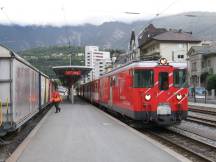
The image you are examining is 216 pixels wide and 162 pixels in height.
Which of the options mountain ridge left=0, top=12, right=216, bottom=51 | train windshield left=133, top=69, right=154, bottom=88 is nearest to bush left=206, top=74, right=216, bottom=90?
mountain ridge left=0, top=12, right=216, bottom=51

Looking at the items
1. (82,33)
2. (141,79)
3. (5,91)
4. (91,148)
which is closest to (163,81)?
(141,79)

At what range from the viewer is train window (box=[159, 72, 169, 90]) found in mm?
15984

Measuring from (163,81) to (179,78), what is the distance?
0.67m

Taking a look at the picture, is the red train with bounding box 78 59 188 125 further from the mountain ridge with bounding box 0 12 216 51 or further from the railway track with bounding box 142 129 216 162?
the mountain ridge with bounding box 0 12 216 51

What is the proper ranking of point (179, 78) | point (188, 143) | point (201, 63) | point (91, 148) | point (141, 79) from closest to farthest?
point (91, 148)
point (188, 143)
point (141, 79)
point (179, 78)
point (201, 63)

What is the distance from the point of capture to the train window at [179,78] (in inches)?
Answer: 638

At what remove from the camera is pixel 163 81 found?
16.0 meters

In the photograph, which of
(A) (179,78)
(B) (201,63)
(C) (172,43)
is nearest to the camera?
(A) (179,78)

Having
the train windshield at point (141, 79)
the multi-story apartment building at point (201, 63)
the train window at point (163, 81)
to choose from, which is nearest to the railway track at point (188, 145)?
the train window at point (163, 81)

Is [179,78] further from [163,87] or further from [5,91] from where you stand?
[5,91]

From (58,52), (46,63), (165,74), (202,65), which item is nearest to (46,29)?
(58,52)

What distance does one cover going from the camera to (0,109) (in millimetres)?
11320

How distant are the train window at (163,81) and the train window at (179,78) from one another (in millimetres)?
327

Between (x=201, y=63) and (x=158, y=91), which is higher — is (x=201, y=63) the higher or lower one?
the higher one
